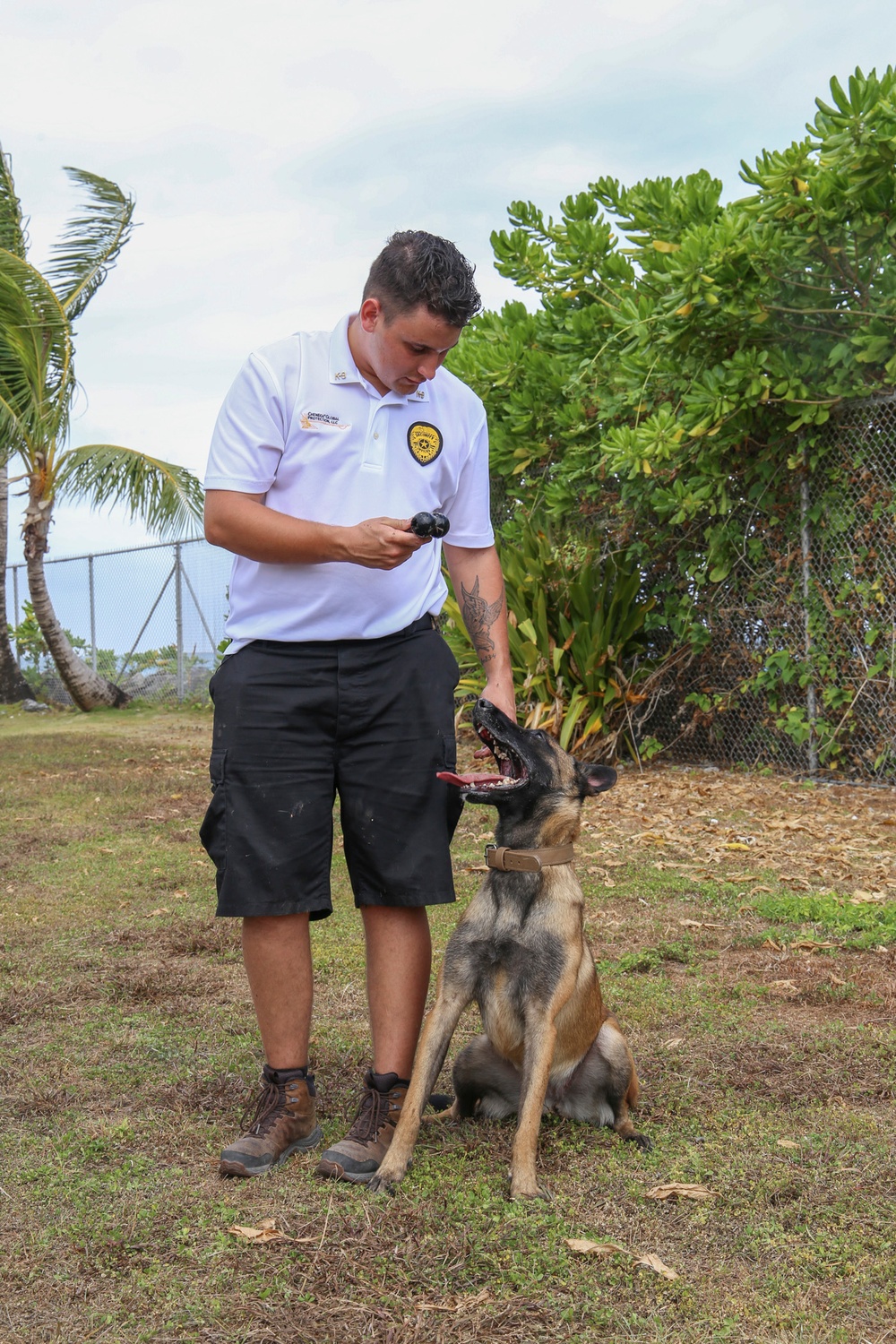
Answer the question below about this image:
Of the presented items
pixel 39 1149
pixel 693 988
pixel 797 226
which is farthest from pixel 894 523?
pixel 39 1149

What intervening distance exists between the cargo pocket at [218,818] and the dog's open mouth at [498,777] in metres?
0.57

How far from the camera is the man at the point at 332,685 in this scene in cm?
285

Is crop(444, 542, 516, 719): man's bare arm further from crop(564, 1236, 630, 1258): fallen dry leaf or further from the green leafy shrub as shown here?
the green leafy shrub

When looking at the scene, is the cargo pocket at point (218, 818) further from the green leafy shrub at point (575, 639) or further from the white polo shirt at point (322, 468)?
the green leafy shrub at point (575, 639)

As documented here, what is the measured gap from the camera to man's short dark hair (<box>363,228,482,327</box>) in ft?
9.04

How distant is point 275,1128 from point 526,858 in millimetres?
957

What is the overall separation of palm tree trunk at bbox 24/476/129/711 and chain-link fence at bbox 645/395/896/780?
33.8 ft

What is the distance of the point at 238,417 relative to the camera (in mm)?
2850

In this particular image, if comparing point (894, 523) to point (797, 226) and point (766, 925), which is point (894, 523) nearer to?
point (797, 226)

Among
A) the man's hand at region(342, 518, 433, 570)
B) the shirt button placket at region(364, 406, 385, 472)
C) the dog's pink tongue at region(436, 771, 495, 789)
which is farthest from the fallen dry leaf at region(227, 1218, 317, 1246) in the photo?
the shirt button placket at region(364, 406, 385, 472)

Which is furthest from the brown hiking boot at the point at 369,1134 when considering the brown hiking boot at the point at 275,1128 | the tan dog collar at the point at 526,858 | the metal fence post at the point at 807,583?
the metal fence post at the point at 807,583

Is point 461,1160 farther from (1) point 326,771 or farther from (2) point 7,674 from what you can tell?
(2) point 7,674

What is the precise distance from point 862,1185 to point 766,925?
2.52 meters

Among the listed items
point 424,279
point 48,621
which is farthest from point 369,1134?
point 48,621
